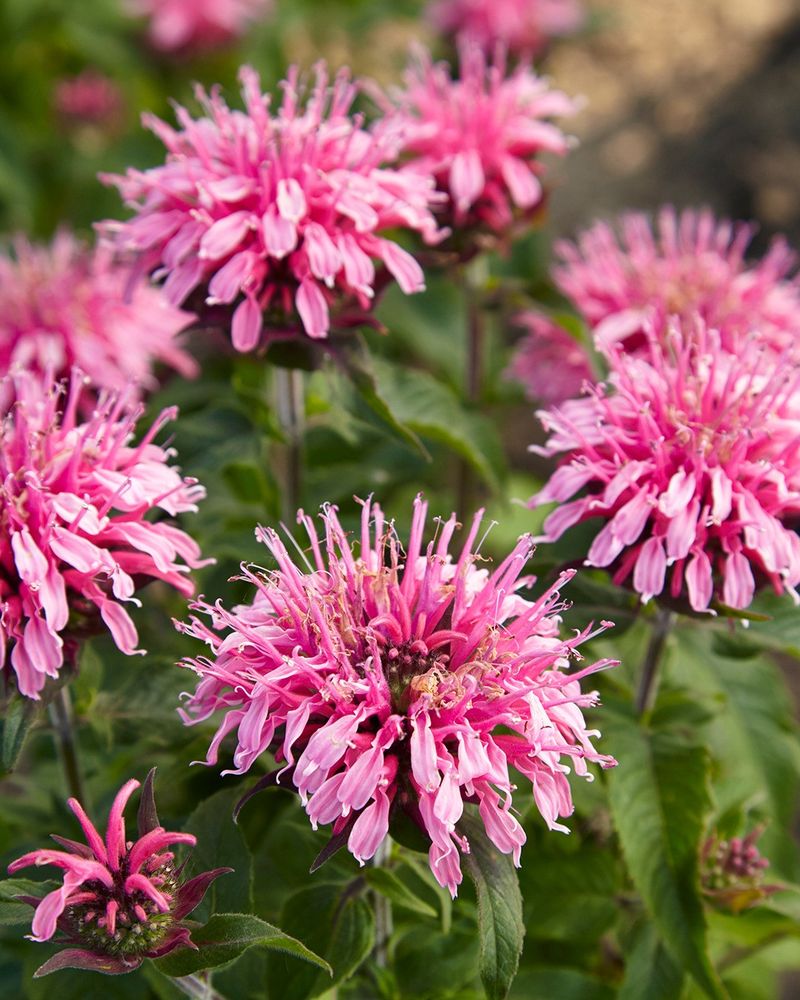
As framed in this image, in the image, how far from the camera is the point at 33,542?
41.1 inches

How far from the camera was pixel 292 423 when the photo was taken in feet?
5.18

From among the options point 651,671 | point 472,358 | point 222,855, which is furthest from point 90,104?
point 222,855

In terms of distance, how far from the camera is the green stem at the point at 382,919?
3.64 ft

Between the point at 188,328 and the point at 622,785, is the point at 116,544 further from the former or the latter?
the point at 622,785

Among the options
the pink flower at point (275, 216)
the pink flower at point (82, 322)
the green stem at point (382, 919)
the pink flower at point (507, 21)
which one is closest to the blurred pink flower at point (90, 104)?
the pink flower at point (507, 21)

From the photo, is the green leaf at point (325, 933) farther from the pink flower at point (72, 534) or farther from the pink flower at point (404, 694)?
the pink flower at point (72, 534)

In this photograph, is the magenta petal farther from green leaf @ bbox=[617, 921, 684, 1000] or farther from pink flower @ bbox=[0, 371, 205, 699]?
green leaf @ bbox=[617, 921, 684, 1000]

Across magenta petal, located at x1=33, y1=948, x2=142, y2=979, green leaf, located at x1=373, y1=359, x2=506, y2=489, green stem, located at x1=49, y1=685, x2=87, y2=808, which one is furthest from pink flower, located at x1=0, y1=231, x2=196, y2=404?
magenta petal, located at x1=33, y1=948, x2=142, y2=979

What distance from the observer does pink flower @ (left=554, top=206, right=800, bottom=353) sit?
1.60 m

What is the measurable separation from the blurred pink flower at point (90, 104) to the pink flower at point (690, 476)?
6.97 feet

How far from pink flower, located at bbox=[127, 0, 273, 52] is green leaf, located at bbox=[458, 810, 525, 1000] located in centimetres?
251

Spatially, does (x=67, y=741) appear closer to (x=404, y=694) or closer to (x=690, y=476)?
(x=404, y=694)

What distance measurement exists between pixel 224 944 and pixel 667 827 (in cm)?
52

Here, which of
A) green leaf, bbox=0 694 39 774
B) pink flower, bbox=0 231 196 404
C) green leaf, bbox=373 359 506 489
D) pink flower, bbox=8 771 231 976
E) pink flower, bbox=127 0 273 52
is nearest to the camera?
pink flower, bbox=8 771 231 976
